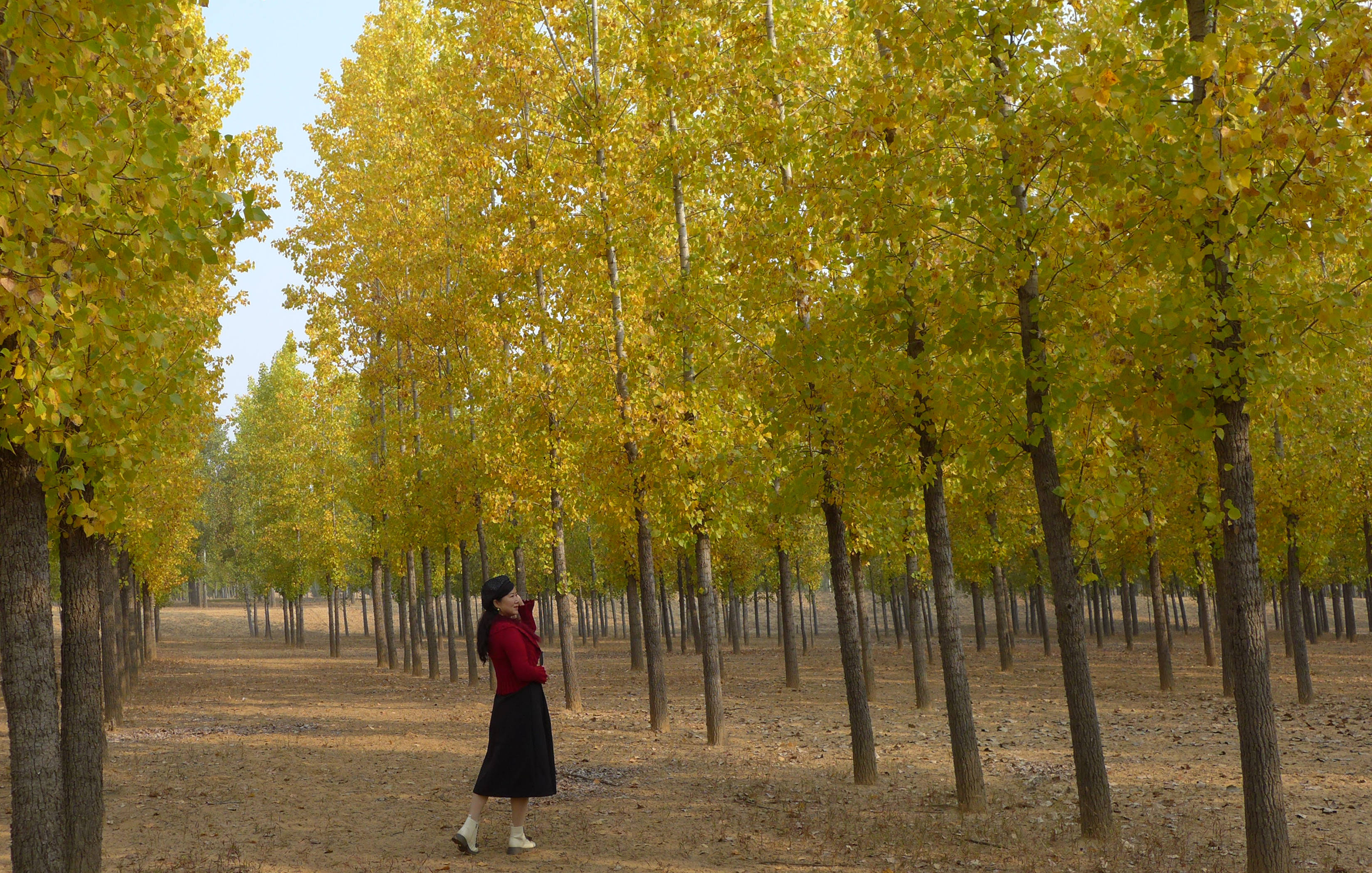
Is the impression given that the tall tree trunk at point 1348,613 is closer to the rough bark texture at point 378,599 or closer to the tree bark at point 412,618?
the tree bark at point 412,618

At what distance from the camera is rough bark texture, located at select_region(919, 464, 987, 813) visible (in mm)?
8484

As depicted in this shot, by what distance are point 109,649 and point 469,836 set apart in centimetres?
1174

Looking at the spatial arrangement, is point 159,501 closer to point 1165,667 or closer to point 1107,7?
point 1107,7

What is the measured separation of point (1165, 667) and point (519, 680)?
16845 millimetres

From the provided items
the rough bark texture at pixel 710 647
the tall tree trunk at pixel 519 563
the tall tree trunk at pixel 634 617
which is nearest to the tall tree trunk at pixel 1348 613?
the tall tree trunk at pixel 634 617

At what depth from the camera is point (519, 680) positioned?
770 centimetres

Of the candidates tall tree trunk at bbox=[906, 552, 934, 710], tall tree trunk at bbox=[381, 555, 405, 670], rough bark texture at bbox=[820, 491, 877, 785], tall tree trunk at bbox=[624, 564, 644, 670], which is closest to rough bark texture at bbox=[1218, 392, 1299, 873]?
rough bark texture at bbox=[820, 491, 877, 785]

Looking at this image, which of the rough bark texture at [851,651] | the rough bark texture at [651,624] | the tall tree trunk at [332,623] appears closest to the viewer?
the rough bark texture at [851,651]

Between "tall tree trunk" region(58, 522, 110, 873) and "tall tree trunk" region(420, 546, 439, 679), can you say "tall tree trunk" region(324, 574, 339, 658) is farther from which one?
"tall tree trunk" region(58, 522, 110, 873)

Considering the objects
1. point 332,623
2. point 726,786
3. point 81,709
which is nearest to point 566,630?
point 726,786

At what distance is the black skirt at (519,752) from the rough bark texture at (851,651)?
329cm

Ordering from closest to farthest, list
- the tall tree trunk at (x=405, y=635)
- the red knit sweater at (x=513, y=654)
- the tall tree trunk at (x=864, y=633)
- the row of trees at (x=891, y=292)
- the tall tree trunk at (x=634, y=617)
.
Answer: the row of trees at (x=891, y=292)
the red knit sweater at (x=513, y=654)
the tall tree trunk at (x=864, y=633)
the tall tree trunk at (x=634, y=617)
the tall tree trunk at (x=405, y=635)

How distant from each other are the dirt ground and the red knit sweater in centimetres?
135

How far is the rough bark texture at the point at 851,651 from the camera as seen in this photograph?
960 cm
